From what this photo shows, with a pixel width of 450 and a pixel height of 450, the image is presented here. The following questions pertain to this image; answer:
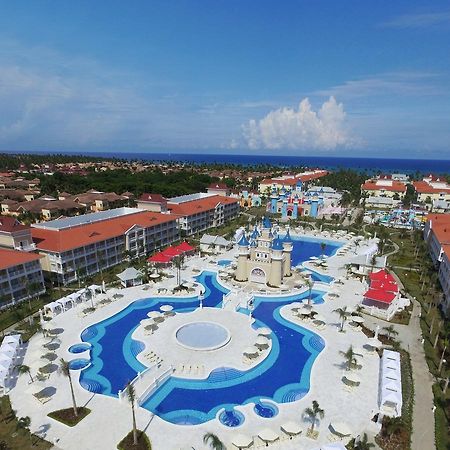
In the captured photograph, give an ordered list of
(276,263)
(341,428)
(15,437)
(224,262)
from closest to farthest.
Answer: (15,437), (341,428), (276,263), (224,262)

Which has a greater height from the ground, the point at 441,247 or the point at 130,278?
the point at 441,247

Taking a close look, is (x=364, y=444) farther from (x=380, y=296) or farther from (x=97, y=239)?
(x=97, y=239)

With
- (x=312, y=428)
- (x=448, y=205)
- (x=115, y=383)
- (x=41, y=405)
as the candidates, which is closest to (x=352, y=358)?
(x=312, y=428)

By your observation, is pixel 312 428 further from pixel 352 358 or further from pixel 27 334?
pixel 27 334

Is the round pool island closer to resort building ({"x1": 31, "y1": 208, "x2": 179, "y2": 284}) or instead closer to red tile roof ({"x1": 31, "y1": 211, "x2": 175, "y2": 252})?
resort building ({"x1": 31, "y1": 208, "x2": 179, "y2": 284})

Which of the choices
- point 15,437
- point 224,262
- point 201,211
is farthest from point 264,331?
point 201,211
